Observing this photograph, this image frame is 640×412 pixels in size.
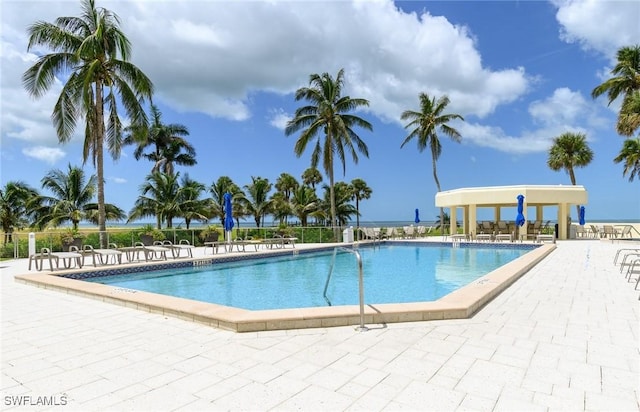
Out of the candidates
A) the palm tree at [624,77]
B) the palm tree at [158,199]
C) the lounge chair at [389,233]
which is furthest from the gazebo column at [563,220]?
the palm tree at [158,199]

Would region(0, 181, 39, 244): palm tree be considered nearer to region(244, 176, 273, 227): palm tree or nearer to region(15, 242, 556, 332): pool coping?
region(244, 176, 273, 227): palm tree

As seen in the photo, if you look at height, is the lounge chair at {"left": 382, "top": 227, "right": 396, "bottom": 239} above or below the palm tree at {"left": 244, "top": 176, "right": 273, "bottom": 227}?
below

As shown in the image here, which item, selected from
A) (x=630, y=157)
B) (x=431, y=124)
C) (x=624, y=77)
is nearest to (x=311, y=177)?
(x=431, y=124)

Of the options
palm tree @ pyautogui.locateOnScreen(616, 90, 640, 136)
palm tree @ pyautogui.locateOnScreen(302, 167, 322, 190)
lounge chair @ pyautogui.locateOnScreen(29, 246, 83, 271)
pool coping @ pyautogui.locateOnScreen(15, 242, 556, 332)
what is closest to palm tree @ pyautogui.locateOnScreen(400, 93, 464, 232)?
palm tree @ pyautogui.locateOnScreen(616, 90, 640, 136)

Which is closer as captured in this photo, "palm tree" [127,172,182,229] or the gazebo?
the gazebo

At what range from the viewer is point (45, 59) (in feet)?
44.1

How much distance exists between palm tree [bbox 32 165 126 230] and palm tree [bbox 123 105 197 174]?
18.3ft

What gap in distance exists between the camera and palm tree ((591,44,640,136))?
881 inches

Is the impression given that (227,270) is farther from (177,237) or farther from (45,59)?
(45,59)

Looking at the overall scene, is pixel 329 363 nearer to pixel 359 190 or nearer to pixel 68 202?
pixel 68 202

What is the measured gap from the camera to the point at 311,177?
4019 centimetres

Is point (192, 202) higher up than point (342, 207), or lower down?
higher up

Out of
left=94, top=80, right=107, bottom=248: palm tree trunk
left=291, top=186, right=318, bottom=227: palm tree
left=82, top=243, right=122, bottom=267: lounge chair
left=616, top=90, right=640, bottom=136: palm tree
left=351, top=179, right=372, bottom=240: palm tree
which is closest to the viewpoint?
left=82, top=243, right=122, bottom=267: lounge chair

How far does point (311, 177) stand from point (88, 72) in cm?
2813
